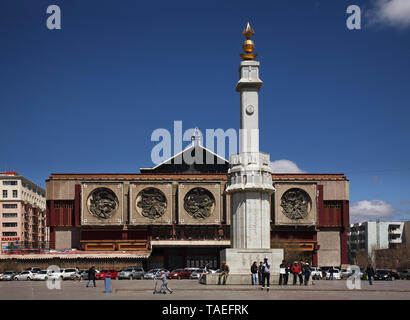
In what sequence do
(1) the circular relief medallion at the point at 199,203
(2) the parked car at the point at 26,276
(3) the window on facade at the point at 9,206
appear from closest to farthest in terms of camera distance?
(2) the parked car at the point at 26,276 < (1) the circular relief medallion at the point at 199,203 < (3) the window on facade at the point at 9,206

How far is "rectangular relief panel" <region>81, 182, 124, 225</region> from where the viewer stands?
300ft

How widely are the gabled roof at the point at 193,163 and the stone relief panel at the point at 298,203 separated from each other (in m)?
16.4

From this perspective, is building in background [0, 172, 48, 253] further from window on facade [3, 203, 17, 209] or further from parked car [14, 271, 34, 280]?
parked car [14, 271, 34, 280]

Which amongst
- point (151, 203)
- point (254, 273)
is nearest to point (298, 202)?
point (151, 203)

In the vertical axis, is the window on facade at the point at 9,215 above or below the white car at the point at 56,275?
above

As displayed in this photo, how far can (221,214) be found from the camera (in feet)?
305

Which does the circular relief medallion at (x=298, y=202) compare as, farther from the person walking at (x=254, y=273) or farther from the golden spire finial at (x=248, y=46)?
the person walking at (x=254, y=273)

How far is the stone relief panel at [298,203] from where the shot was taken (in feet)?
307

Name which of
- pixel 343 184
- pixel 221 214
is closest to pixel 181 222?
pixel 221 214

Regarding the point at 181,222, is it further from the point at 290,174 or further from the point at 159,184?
the point at 290,174

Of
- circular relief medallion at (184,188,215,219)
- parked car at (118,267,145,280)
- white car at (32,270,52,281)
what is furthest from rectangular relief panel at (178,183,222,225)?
white car at (32,270,52,281)

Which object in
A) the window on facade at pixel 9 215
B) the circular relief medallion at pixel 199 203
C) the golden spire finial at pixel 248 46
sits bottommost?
the window on facade at pixel 9 215

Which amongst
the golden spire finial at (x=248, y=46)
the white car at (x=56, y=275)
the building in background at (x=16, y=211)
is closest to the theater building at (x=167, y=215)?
the white car at (x=56, y=275)
